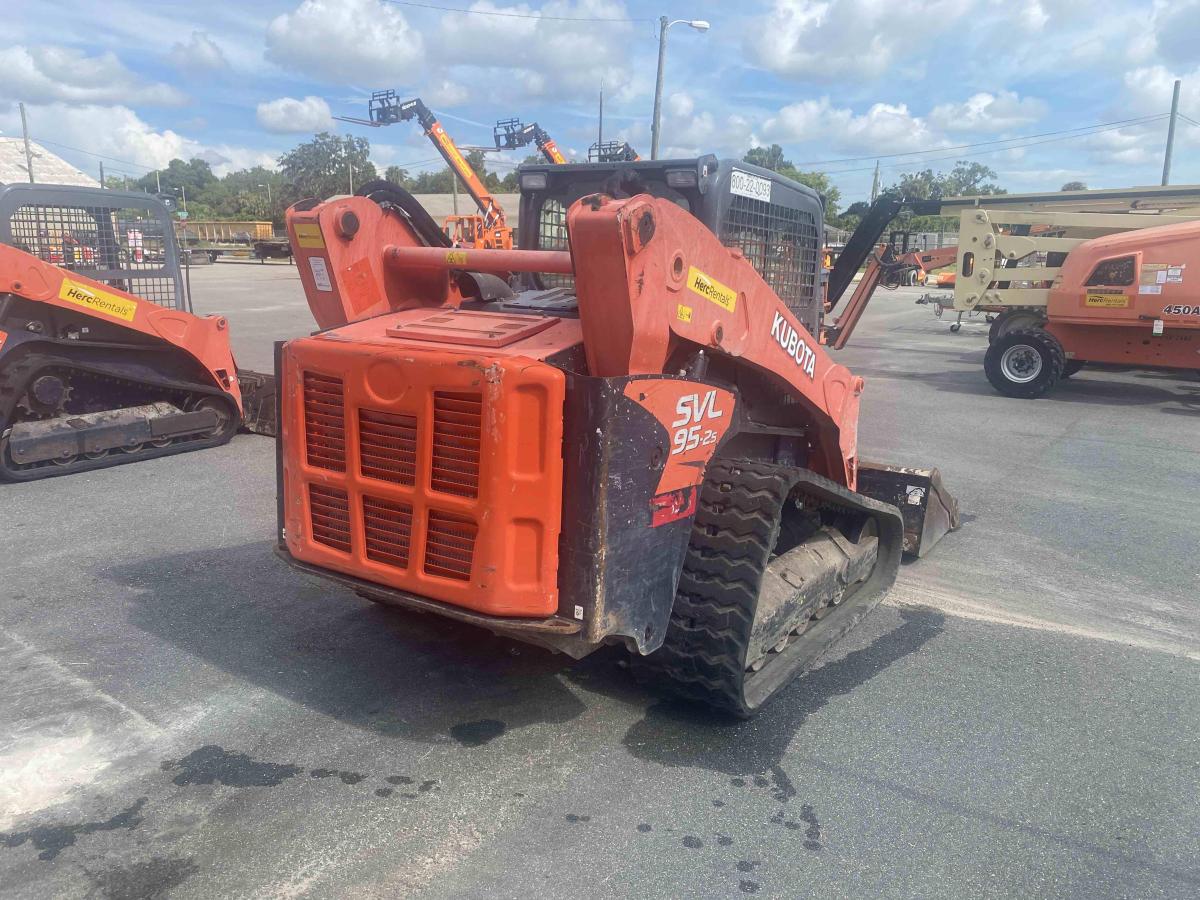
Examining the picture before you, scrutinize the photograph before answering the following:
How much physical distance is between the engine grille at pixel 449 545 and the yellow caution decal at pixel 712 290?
1080 mm

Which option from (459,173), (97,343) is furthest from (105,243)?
(459,173)

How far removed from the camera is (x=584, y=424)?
2879 mm

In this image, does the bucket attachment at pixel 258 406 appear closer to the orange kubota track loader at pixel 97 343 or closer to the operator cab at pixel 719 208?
the orange kubota track loader at pixel 97 343

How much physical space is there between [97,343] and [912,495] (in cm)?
636

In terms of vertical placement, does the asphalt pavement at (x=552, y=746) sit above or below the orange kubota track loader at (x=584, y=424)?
below

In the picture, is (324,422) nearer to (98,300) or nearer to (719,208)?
(719,208)

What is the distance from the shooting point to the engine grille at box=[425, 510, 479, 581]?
3.05m

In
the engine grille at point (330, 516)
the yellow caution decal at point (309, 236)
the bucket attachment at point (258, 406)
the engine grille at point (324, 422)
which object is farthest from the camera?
the bucket attachment at point (258, 406)

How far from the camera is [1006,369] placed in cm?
1266

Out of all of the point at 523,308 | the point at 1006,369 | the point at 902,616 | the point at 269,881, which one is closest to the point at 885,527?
the point at 902,616

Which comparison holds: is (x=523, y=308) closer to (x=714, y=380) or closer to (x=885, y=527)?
(x=714, y=380)

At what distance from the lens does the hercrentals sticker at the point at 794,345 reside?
371 centimetres

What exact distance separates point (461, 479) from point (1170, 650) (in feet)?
12.0

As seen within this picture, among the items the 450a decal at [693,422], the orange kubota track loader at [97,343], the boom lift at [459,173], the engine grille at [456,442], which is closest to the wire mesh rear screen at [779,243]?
the 450a decal at [693,422]
